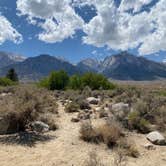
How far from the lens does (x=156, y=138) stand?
14.9m

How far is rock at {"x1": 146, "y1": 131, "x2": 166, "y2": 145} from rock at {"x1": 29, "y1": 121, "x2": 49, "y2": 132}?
4852mm

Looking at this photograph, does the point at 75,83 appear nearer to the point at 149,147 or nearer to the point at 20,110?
the point at 20,110

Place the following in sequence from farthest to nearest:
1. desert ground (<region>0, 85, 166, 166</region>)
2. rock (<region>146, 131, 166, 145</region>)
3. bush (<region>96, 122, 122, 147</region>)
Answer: rock (<region>146, 131, 166, 145</region>), bush (<region>96, 122, 122, 147</region>), desert ground (<region>0, 85, 166, 166</region>)

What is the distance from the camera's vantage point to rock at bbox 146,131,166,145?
14.7 meters

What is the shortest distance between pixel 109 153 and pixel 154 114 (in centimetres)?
723

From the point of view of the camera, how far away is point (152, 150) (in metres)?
13.8

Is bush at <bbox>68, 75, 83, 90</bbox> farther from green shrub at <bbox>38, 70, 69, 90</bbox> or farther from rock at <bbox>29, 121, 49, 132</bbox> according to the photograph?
rock at <bbox>29, 121, 49, 132</bbox>

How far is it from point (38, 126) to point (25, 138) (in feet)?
5.07

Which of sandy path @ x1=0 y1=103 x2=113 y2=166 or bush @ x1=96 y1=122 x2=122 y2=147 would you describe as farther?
bush @ x1=96 y1=122 x2=122 y2=147

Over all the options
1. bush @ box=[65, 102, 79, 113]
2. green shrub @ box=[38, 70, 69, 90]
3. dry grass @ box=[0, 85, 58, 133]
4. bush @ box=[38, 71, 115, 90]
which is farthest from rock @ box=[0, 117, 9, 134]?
green shrub @ box=[38, 70, 69, 90]

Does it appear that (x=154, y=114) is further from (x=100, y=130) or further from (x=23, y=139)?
(x=23, y=139)

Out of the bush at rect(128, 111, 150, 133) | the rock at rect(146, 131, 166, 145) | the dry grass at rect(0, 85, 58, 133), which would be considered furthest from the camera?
the bush at rect(128, 111, 150, 133)

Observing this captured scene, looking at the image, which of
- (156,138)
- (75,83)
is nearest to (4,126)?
(156,138)

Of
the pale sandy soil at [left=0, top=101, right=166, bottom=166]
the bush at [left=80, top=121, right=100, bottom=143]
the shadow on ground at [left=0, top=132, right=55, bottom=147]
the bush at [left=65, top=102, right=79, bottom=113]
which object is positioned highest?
the bush at [left=65, top=102, right=79, bottom=113]
